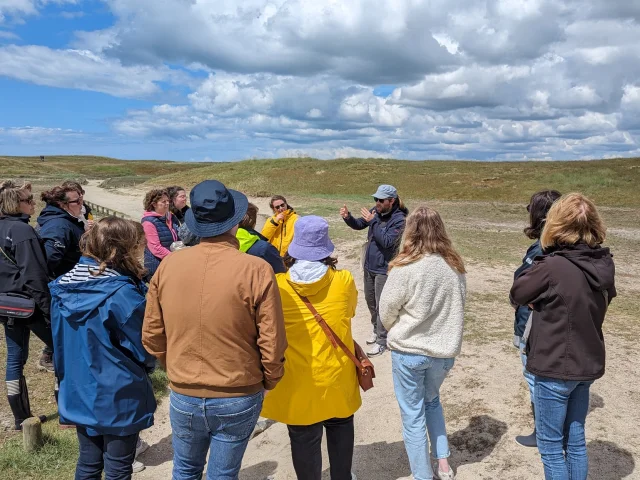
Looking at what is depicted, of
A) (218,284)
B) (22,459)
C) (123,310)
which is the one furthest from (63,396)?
(22,459)

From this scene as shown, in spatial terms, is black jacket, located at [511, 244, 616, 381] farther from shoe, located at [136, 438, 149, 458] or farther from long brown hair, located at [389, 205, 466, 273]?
shoe, located at [136, 438, 149, 458]

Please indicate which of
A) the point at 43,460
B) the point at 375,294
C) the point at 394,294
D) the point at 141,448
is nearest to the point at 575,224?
the point at 394,294

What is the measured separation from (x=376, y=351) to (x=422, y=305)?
3.34 metres

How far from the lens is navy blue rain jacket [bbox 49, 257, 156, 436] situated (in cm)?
282

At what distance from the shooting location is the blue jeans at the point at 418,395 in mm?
3381

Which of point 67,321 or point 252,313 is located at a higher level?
point 252,313

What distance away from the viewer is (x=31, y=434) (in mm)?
4223

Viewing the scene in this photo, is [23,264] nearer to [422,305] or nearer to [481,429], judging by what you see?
[422,305]

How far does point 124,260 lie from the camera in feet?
9.78

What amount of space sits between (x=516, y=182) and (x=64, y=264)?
38.9 meters

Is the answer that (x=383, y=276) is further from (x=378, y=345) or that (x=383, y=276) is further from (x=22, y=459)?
(x=22, y=459)

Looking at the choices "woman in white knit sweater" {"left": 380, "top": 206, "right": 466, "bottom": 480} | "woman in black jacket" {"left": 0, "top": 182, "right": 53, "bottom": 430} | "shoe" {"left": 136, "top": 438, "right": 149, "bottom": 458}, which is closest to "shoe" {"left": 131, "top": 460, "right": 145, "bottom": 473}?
Answer: "shoe" {"left": 136, "top": 438, "right": 149, "bottom": 458}

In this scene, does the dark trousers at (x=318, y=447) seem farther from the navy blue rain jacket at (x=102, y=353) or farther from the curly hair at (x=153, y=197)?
the curly hair at (x=153, y=197)

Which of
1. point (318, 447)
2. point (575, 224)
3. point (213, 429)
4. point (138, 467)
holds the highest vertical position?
point (575, 224)
